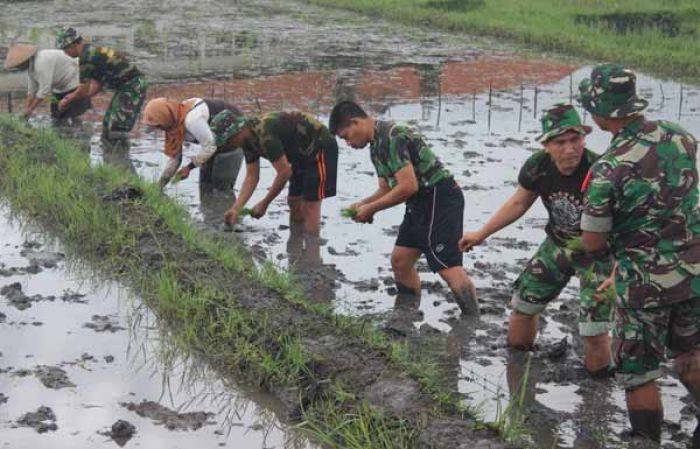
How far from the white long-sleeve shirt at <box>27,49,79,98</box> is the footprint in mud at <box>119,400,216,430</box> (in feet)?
20.8

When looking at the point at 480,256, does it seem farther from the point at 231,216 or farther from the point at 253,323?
the point at 253,323

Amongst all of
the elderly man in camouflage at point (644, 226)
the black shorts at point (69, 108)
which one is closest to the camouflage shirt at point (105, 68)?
the black shorts at point (69, 108)

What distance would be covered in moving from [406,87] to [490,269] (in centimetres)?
697

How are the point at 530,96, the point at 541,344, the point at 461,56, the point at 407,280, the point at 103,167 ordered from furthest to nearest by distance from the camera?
the point at 461,56 → the point at 530,96 → the point at 103,167 → the point at 407,280 → the point at 541,344

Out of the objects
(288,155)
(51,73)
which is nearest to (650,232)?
(288,155)

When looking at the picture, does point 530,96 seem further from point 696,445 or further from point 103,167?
point 696,445

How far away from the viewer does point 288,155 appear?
7.73 m

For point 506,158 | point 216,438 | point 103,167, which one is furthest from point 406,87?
point 216,438

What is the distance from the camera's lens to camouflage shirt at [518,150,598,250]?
5.16 meters

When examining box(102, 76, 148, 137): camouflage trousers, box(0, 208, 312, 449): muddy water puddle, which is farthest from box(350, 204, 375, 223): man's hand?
box(102, 76, 148, 137): camouflage trousers

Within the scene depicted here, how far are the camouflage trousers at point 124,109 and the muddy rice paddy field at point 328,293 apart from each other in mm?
210

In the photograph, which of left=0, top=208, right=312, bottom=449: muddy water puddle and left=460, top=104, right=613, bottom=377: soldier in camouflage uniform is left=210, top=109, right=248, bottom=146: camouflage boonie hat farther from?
left=460, top=104, right=613, bottom=377: soldier in camouflage uniform

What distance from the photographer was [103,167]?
9.05m

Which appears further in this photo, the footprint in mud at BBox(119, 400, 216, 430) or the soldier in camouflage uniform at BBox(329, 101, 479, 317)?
the soldier in camouflage uniform at BBox(329, 101, 479, 317)
